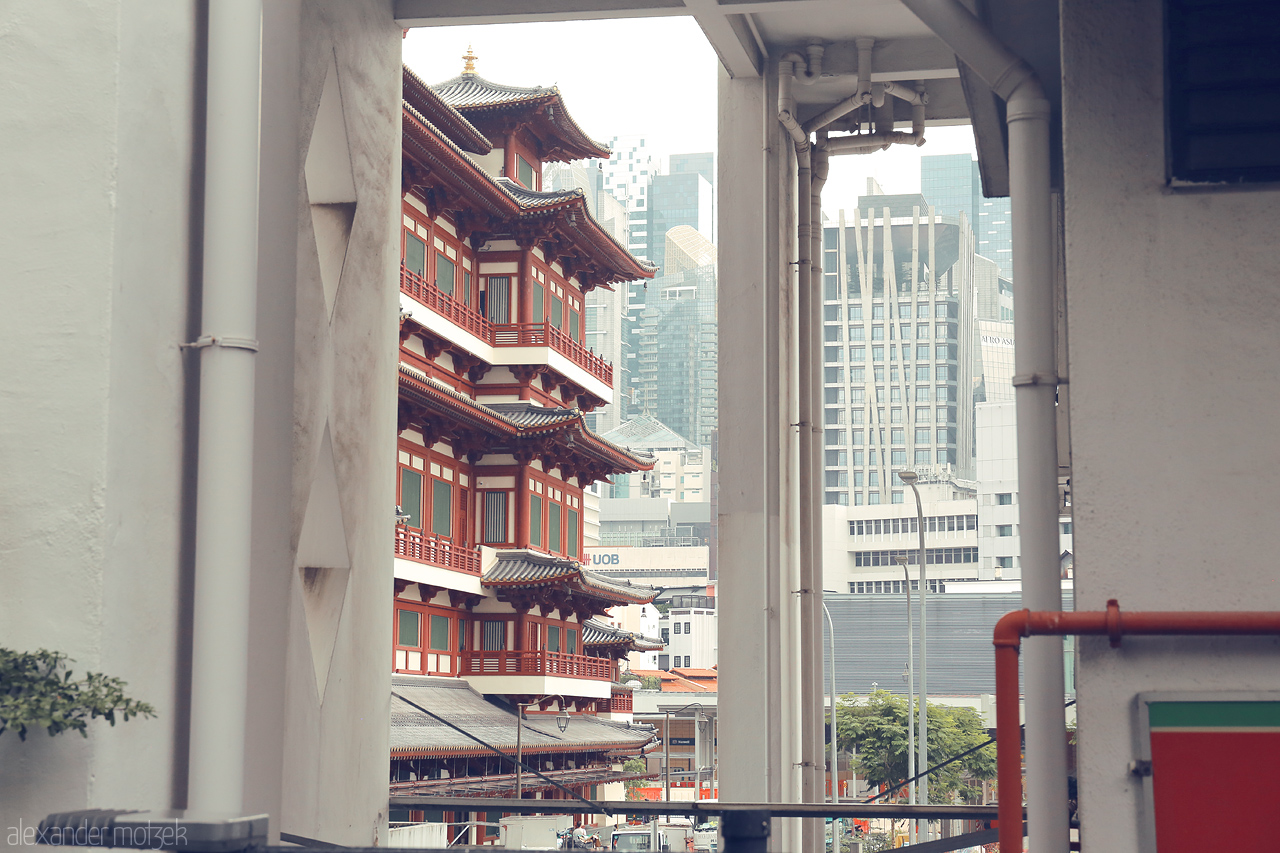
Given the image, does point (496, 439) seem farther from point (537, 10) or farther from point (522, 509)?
point (537, 10)

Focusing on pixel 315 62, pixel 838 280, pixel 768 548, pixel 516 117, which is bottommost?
pixel 768 548

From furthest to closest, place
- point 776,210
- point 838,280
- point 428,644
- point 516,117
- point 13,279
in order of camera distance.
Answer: point 838,280, point 516,117, point 428,644, point 776,210, point 13,279

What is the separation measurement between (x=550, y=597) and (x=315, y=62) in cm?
2335

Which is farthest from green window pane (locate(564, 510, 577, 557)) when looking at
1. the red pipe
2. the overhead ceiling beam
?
the red pipe

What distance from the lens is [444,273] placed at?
2788 cm

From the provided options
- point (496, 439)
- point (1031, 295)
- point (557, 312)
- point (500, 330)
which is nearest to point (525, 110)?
point (557, 312)

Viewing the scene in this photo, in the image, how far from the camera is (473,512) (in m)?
29.1

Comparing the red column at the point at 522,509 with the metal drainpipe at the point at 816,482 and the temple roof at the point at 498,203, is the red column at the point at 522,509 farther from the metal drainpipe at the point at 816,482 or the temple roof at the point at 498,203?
the metal drainpipe at the point at 816,482

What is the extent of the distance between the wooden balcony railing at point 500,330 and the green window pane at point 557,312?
351 mm

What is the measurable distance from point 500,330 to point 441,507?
459 centimetres

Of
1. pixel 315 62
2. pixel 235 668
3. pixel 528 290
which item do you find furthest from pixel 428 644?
pixel 235 668

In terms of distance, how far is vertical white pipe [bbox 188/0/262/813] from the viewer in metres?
4.72

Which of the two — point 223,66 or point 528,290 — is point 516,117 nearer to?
point 528,290

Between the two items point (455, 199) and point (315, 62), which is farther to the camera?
point (455, 199)
